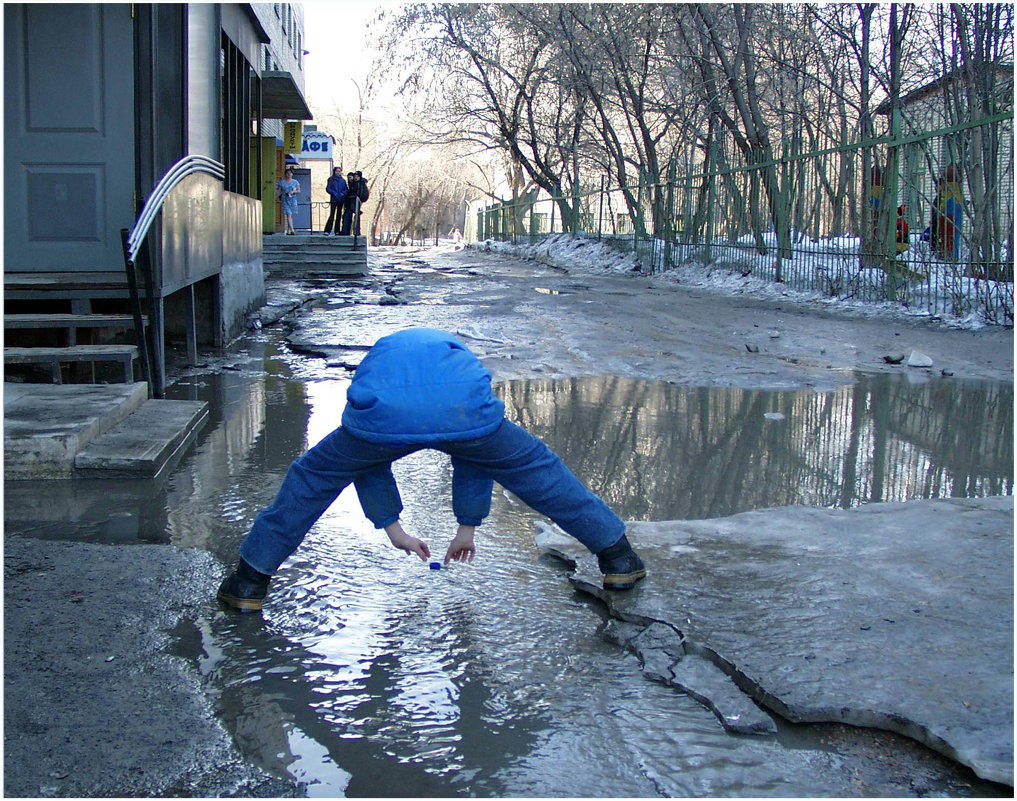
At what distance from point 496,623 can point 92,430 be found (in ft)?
9.29

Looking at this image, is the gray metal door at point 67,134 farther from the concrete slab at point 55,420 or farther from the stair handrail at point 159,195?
the concrete slab at point 55,420

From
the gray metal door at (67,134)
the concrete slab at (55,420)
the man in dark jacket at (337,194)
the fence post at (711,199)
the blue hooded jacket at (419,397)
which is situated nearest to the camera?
the blue hooded jacket at (419,397)

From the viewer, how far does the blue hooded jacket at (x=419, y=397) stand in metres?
2.74

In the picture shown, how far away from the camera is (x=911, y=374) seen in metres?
8.06

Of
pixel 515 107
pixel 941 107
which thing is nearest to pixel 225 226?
pixel 941 107

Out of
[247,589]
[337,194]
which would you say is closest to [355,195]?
[337,194]

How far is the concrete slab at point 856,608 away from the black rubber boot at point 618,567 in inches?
1.6

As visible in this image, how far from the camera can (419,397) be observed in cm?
274

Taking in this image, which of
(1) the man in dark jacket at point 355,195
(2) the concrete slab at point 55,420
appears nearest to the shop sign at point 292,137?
(1) the man in dark jacket at point 355,195

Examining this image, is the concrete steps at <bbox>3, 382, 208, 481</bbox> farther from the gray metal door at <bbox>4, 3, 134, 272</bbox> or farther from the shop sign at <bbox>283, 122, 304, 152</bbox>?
the shop sign at <bbox>283, 122, 304, 152</bbox>

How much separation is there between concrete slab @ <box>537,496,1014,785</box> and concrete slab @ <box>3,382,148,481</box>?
7.82 feet

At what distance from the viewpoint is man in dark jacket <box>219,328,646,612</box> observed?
275 cm

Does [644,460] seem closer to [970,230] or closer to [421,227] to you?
[970,230]

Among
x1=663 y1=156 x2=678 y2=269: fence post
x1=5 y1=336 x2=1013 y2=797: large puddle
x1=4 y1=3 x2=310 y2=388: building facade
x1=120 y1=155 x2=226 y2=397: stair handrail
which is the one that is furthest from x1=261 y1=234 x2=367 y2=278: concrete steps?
x1=5 y1=336 x2=1013 y2=797: large puddle
